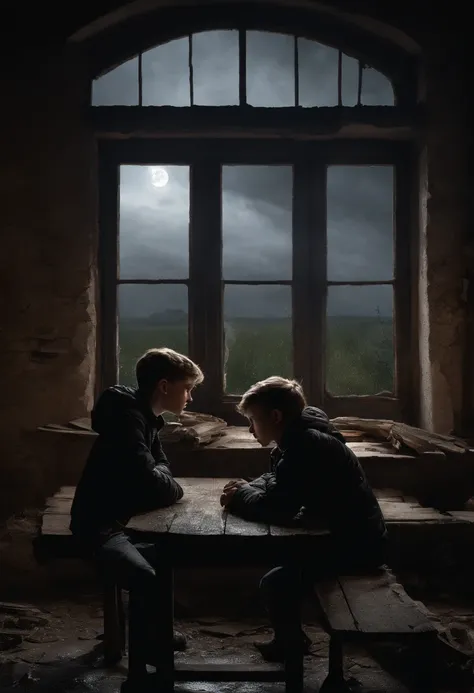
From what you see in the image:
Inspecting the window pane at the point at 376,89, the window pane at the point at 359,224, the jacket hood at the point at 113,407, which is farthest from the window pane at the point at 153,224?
the jacket hood at the point at 113,407

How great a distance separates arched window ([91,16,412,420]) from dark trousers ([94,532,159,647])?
2.02m

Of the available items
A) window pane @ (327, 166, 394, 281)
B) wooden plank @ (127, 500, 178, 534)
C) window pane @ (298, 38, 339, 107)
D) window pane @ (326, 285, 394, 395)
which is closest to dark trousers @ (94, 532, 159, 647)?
wooden plank @ (127, 500, 178, 534)

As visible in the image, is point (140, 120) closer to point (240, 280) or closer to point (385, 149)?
point (240, 280)

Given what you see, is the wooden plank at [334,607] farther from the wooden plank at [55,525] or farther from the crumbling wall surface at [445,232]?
the crumbling wall surface at [445,232]

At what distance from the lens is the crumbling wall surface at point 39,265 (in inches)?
169

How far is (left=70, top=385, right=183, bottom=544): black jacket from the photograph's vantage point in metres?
2.71

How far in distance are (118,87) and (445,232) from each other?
8.35 ft

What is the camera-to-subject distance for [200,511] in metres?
2.70

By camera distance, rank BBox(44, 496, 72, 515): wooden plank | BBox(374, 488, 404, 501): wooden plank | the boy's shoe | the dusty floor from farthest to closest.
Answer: BBox(374, 488, 404, 501): wooden plank, BBox(44, 496, 72, 515): wooden plank, the boy's shoe, the dusty floor

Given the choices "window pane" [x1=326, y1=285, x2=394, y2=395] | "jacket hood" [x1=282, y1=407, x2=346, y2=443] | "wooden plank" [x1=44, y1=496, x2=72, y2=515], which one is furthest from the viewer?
"window pane" [x1=326, y1=285, x2=394, y2=395]

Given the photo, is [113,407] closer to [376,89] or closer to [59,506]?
[59,506]

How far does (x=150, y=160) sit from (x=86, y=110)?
0.55 meters

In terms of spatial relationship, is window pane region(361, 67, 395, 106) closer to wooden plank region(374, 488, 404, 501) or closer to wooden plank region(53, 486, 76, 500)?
wooden plank region(374, 488, 404, 501)

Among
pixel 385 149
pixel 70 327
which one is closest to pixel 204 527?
pixel 70 327
